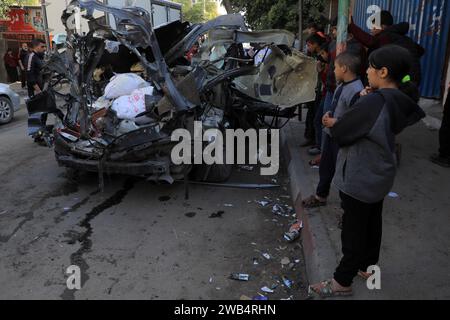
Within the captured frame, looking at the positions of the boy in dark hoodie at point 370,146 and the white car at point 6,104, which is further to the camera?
the white car at point 6,104

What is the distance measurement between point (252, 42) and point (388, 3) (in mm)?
5825

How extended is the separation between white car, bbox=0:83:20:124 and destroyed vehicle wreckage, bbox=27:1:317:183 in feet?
14.7

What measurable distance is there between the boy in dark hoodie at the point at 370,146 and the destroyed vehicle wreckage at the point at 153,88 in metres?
2.33

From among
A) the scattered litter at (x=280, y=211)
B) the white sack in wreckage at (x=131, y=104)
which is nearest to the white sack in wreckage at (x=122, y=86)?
the white sack in wreckage at (x=131, y=104)

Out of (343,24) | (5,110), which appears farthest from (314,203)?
(5,110)

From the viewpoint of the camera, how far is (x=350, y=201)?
2.48 metres

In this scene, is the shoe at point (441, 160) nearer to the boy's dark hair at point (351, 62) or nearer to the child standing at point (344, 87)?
the child standing at point (344, 87)

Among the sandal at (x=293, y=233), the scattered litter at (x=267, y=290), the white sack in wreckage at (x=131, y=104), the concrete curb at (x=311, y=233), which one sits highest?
the white sack in wreckage at (x=131, y=104)

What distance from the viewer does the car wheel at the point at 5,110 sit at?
9242 mm

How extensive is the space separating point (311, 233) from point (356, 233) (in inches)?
41.6

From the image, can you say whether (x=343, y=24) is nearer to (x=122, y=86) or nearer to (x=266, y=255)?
(x=266, y=255)

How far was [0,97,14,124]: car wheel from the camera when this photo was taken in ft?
30.3

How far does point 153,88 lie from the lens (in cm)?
488

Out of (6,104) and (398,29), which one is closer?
(398,29)
